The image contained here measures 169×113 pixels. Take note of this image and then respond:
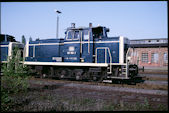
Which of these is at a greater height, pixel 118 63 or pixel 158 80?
pixel 118 63

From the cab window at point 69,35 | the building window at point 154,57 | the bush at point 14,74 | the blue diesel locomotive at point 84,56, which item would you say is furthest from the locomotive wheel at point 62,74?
the building window at point 154,57

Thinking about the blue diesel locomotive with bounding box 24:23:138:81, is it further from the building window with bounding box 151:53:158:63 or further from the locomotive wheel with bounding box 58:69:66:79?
the building window with bounding box 151:53:158:63

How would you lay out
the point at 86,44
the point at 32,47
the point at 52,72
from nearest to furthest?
the point at 86,44 < the point at 52,72 < the point at 32,47

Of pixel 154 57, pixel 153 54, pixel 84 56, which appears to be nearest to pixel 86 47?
pixel 84 56

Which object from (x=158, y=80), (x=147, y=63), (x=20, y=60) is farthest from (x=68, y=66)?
(x=147, y=63)

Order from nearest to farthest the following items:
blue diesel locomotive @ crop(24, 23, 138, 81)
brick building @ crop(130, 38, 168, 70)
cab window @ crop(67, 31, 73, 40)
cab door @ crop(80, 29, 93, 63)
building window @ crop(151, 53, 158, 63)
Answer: blue diesel locomotive @ crop(24, 23, 138, 81)
cab door @ crop(80, 29, 93, 63)
cab window @ crop(67, 31, 73, 40)
brick building @ crop(130, 38, 168, 70)
building window @ crop(151, 53, 158, 63)

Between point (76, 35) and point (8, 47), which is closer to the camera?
point (76, 35)

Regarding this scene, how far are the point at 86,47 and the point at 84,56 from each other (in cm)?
64

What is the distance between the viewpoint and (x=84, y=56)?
10.5 m

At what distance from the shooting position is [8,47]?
42.5ft

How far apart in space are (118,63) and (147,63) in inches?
779

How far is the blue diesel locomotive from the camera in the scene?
9.82 metres

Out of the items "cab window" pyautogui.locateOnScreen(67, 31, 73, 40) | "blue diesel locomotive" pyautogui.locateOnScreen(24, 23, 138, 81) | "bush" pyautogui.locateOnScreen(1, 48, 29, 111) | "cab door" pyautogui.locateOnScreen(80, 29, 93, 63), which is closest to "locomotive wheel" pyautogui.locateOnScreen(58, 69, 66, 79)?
"blue diesel locomotive" pyautogui.locateOnScreen(24, 23, 138, 81)

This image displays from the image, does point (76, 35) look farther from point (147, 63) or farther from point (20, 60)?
point (147, 63)
